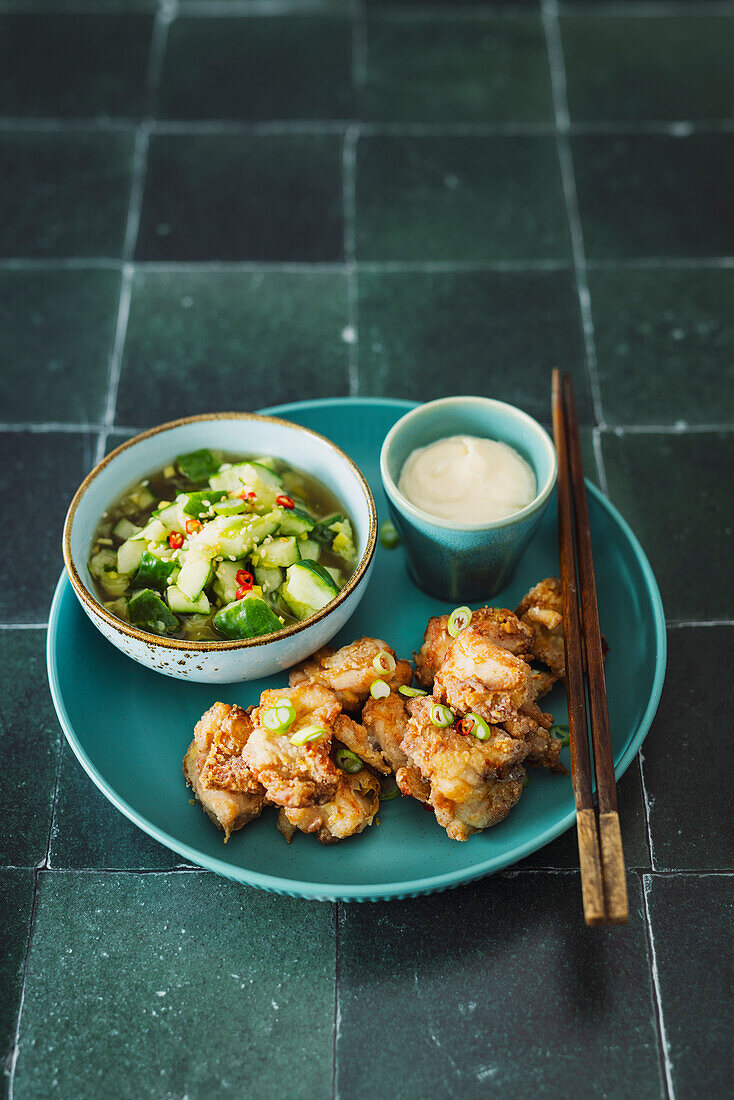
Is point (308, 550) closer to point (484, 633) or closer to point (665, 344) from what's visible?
point (484, 633)

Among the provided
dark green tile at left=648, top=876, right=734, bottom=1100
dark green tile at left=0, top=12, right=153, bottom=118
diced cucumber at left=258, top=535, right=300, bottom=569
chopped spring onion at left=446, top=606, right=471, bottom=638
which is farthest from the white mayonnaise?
dark green tile at left=0, top=12, right=153, bottom=118

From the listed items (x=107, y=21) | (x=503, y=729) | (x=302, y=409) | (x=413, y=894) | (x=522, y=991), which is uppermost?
(x=107, y=21)

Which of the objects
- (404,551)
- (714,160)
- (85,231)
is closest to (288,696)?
(404,551)

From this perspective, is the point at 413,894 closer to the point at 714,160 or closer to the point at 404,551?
the point at 404,551

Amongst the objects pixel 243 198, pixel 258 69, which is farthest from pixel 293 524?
pixel 258 69

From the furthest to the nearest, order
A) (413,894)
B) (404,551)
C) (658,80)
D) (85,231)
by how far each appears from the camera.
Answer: (658,80), (85,231), (404,551), (413,894)

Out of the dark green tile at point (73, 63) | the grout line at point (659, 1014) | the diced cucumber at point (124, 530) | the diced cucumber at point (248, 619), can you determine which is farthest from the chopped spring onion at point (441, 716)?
the dark green tile at point (73, 63)

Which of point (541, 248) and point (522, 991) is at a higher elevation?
point (541, 248)

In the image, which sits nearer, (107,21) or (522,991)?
(522,991)
